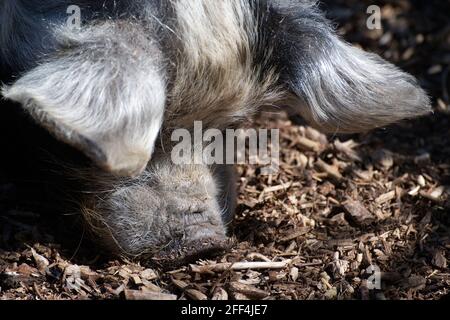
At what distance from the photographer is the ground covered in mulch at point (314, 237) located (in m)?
3.28

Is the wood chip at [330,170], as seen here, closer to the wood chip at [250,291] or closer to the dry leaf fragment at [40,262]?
the wood chip at [250,291]

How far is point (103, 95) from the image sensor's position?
2902mm

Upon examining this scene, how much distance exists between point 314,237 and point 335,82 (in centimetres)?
73

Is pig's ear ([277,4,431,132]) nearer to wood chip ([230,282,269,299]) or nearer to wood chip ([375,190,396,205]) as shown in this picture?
wood chip ([375,190,396,205])

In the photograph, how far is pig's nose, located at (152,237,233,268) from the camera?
11.0 feet

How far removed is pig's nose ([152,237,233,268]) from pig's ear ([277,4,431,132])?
67 cm

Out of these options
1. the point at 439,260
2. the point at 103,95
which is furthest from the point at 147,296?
the point at 439,260

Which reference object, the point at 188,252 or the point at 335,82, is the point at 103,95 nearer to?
the point at 188,252

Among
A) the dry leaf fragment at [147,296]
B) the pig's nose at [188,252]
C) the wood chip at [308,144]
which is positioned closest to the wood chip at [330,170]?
the wood chip at [308,144]

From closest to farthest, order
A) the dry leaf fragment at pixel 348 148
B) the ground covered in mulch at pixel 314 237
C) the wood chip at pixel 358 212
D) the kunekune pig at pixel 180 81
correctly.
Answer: the kunekune pig at pixel 180 81 → the ground covered in mulch at pixel 314 237 → the wood chip at pixel 358 212 → the dry leaf fragment at pixel 348 148

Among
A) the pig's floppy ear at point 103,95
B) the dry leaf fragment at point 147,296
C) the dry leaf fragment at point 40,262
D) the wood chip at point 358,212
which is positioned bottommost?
the dry leaf fragment at point 147,296

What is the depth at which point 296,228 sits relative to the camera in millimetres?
3748

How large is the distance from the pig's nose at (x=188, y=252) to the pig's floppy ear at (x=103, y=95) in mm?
519
